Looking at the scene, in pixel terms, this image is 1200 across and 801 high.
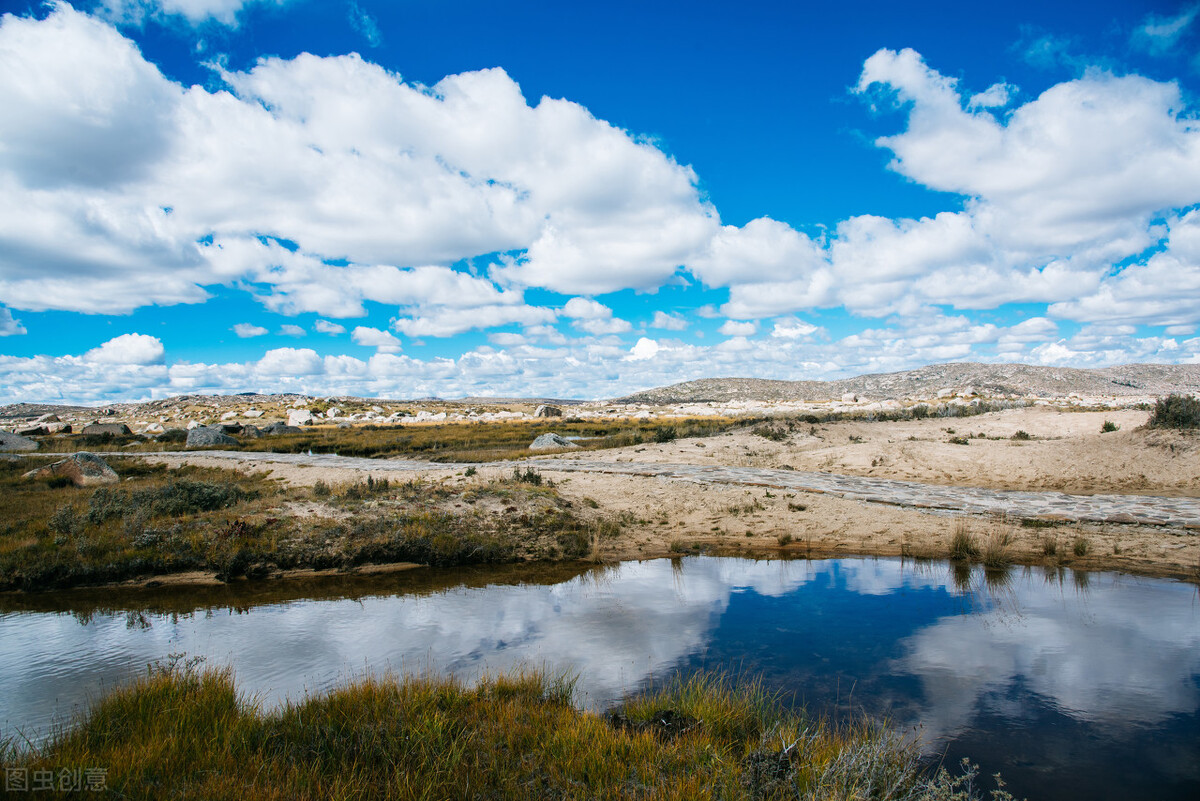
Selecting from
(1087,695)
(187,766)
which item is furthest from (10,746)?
(1087,695)

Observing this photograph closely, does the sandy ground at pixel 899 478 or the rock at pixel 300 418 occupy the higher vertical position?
the rock at pixel 300 418

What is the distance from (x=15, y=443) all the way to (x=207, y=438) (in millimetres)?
10934

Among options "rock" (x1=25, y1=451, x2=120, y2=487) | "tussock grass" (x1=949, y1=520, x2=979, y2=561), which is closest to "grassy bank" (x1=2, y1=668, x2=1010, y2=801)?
"tussock grass" (x1=949, y1=520, x2=979, y2=561)

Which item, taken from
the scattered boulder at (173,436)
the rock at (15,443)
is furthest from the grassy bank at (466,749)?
the scattered boulder at (173,436)

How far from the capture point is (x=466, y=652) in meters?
7.84

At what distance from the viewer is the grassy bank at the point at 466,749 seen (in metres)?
4.07

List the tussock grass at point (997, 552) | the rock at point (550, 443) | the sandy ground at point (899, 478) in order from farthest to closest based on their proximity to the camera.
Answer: the rock at point (550, 443)
the sandy ground at point (899, 478)
the tussock grass at point (997, 552)

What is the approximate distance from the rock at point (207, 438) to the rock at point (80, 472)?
2261 centimetres

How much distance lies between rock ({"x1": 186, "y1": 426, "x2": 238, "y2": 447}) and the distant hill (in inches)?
3923

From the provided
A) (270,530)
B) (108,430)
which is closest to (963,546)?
(270,530)

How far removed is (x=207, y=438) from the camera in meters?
45.7

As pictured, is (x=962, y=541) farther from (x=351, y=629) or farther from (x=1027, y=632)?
(x=351, y=629)

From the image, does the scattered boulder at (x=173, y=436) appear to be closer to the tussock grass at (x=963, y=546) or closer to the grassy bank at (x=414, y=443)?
the grassy bank at (x=414, y=443)

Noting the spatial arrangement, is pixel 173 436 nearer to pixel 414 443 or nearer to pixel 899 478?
pixel 414 443
